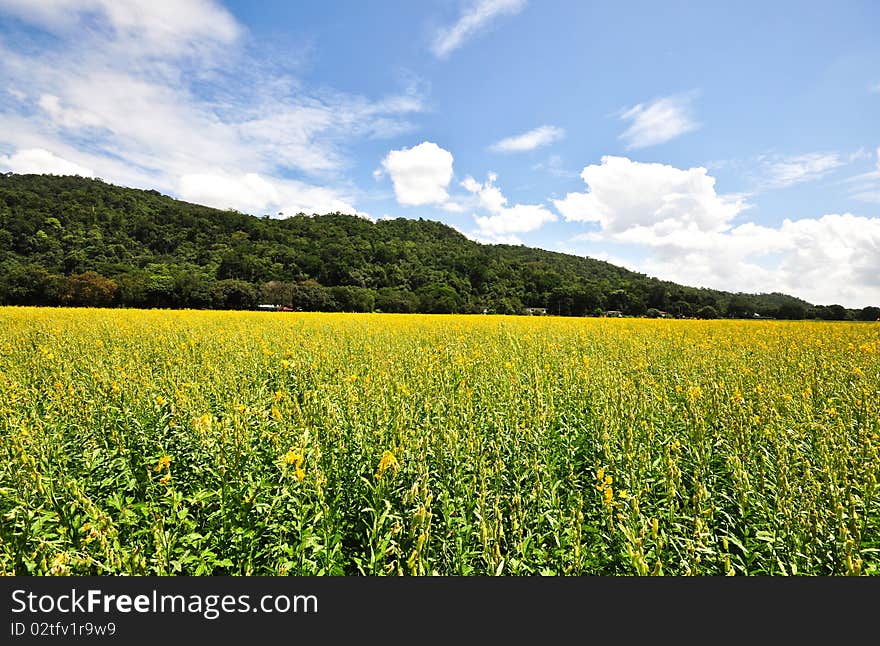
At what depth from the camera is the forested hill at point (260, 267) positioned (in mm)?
35822

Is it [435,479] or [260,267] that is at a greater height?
[260,267]

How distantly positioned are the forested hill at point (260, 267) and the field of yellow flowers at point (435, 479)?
122 feet

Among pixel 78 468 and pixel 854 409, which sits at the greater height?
pixel 854 409

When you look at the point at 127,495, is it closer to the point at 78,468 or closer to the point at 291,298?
the point at 78,468

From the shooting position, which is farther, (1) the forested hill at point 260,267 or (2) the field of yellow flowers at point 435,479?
(1) the forested hill at point 260,267

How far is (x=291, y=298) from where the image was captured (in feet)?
133

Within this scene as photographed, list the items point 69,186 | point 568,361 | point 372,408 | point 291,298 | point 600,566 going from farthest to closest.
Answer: point 69,186
point 291,298
point 568,361
point 372,408
point 600,566

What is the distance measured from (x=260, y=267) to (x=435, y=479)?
167 ft

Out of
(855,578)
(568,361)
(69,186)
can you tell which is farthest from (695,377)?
(69,186)

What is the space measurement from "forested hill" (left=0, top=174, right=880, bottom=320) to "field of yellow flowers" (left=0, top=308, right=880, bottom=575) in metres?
37.3

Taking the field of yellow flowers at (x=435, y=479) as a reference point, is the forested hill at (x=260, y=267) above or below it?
above

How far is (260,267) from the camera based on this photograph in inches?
1892

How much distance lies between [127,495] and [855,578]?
478 centimetres

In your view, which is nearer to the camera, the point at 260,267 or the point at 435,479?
the point at 435,479
